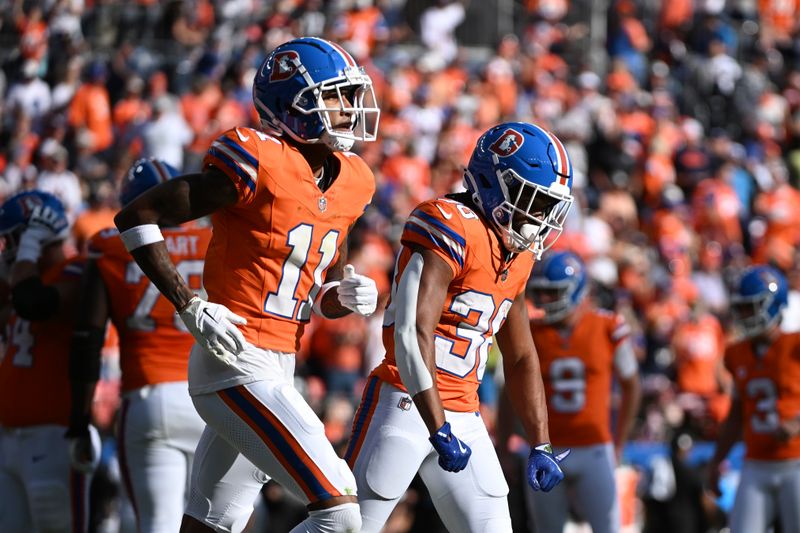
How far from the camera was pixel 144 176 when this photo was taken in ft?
19.8

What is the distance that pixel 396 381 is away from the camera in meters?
4.68

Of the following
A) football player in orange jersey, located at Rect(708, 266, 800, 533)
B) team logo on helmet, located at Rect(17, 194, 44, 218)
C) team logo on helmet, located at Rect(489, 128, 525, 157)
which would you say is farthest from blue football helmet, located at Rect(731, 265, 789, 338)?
team logo on helmet, located at Rect(17, 194, 44, 218)

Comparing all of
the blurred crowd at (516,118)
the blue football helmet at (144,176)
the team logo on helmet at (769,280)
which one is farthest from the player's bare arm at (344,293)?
the blurred crowd at (516,118)

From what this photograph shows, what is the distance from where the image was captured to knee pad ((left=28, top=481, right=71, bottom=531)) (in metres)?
5.80

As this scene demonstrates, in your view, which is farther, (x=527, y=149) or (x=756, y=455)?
(x=756, y=455)

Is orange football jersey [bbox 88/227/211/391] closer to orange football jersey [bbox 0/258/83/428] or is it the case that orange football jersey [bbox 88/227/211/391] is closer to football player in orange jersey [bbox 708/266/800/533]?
orange football jersey [bbox 0/258/83/428]

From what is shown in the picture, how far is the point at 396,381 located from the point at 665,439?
627cm

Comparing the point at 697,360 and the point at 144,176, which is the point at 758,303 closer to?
the point at 144,176

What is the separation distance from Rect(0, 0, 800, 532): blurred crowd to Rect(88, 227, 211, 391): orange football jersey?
3374mm

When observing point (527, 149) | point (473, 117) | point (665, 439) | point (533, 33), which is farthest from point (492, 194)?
point (533, 33)

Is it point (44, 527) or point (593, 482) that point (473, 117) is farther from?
point (44, 527)

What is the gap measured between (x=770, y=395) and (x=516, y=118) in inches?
342

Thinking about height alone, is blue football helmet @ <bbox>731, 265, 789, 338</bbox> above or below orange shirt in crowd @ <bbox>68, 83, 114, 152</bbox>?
above

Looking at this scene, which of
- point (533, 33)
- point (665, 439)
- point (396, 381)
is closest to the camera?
point (396, 381)
